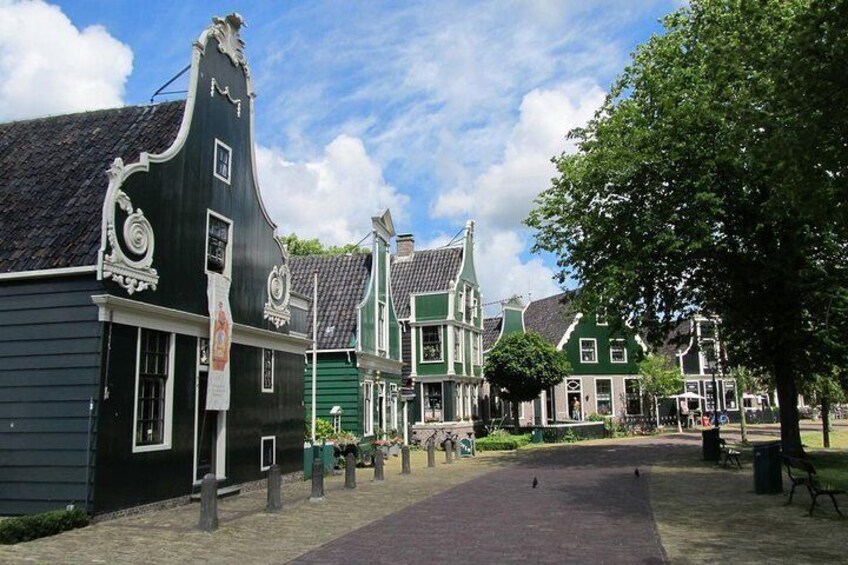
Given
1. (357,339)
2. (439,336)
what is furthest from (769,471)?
(439,336)

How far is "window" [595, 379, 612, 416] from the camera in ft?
167

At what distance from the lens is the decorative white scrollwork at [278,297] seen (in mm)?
19531

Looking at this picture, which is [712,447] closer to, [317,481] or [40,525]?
[317,481]

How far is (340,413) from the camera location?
28.2 m

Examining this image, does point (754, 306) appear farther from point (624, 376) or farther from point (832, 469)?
point (624, 376)

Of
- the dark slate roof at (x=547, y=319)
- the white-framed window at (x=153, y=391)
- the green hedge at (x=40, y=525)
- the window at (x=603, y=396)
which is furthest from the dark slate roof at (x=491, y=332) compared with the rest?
the green hedge at (x=40, y=525)

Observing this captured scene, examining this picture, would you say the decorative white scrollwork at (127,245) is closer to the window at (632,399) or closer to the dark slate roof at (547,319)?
the dark slate roof at (547,319)

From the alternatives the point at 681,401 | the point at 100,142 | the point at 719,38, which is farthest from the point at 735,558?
the point at 681,401

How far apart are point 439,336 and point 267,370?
19.6 m

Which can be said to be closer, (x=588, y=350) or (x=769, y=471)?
(x=769, y=471)

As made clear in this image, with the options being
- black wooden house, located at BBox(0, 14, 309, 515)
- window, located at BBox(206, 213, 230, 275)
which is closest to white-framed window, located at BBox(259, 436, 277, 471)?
black wooden house, located at BBox(0, 14, 309, 515)

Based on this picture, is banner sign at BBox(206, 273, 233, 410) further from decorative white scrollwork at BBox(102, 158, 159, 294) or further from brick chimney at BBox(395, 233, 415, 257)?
brick chimney at BBox(395, 233, 415, 257)

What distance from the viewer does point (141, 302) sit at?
1370 centimetres

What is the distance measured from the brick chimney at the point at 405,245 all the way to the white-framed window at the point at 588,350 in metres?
16.5
